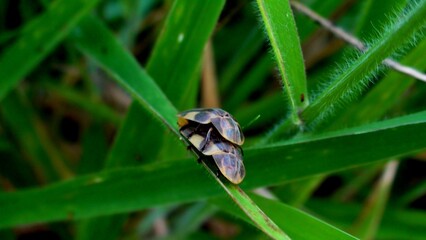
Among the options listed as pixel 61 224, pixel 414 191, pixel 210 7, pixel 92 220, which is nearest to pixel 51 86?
pixel 61 224

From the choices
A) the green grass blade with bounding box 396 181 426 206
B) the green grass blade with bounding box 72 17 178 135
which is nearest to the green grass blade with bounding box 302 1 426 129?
the green grass blade with bounding box 72 17 178 135

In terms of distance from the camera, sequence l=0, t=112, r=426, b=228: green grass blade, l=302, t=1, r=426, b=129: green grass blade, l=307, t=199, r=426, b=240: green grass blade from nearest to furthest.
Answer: l=302, t=1, r=426, b=129: green grass blade < l=0, t=112, r=426, b=228: green grass blade < l=307, t=199, r=426, b=240: green grass blade

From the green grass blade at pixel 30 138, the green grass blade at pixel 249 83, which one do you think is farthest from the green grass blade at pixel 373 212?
the green grass blade at pixel 30 138

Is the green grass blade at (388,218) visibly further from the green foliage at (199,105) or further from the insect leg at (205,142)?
the insect leg at (205,142)

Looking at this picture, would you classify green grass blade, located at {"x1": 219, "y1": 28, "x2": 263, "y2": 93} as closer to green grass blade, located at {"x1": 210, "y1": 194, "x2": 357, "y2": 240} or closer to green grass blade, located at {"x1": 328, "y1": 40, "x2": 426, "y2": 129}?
green grass blade, located at {"x1": 328, "y1": 40, "x2": 426, "y2": 129}

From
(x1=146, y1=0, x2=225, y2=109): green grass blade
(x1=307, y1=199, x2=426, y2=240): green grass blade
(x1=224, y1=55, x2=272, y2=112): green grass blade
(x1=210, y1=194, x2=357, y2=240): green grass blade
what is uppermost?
(x1=146, y1=0, x2=225, y2=109): green grass blade

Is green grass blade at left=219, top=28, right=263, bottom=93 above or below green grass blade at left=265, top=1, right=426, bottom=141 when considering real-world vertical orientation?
below

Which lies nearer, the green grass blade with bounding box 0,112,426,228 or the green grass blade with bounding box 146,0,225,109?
the green grass blade with bounding box 0,112,426,228
